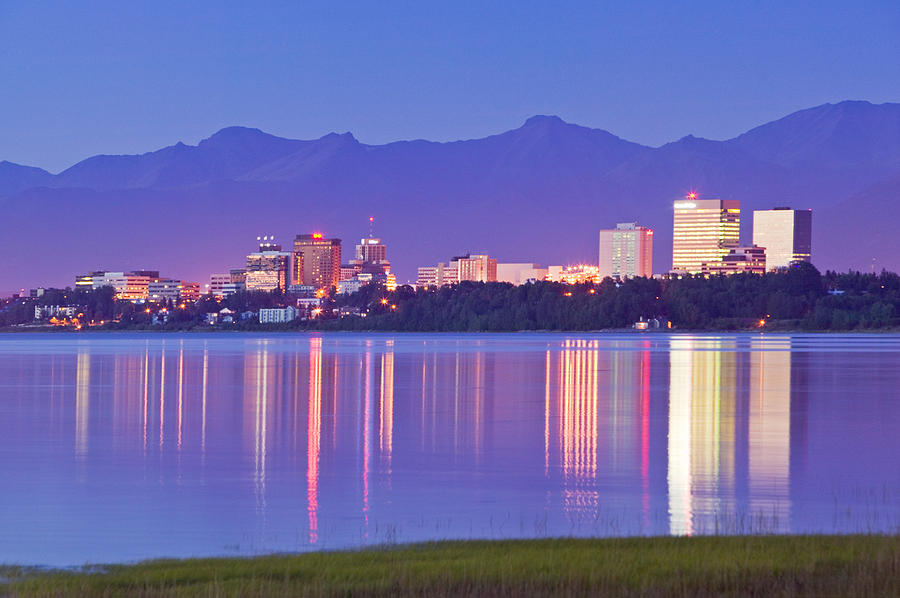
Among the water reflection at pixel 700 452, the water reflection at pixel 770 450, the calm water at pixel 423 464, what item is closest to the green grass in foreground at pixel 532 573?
the calm water at pixel 423 464

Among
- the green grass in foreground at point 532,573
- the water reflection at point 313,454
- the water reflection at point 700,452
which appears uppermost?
the green grass in foreground at point 532,573

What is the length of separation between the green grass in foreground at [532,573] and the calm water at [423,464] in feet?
6.98

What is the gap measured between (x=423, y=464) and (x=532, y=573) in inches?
528

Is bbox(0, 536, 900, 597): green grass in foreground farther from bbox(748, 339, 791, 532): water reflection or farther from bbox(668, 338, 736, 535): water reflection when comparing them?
bbox(748, 339, 791, 532): water reflection

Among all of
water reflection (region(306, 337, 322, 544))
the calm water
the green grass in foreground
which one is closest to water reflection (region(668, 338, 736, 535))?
the calm water

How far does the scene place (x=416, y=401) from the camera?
46.0 m

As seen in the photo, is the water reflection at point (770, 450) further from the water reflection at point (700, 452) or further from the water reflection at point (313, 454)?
the water reflection at point (313, 454)

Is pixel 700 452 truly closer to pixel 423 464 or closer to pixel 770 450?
pixel 770 450

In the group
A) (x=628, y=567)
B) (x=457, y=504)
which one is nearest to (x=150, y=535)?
(x=457, y=504)

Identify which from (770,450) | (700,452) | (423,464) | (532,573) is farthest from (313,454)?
(532,573)

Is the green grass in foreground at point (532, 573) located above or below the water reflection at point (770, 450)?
above

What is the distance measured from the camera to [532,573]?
13.4 meters

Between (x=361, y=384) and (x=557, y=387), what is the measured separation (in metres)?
9.52

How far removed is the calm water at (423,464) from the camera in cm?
1841
